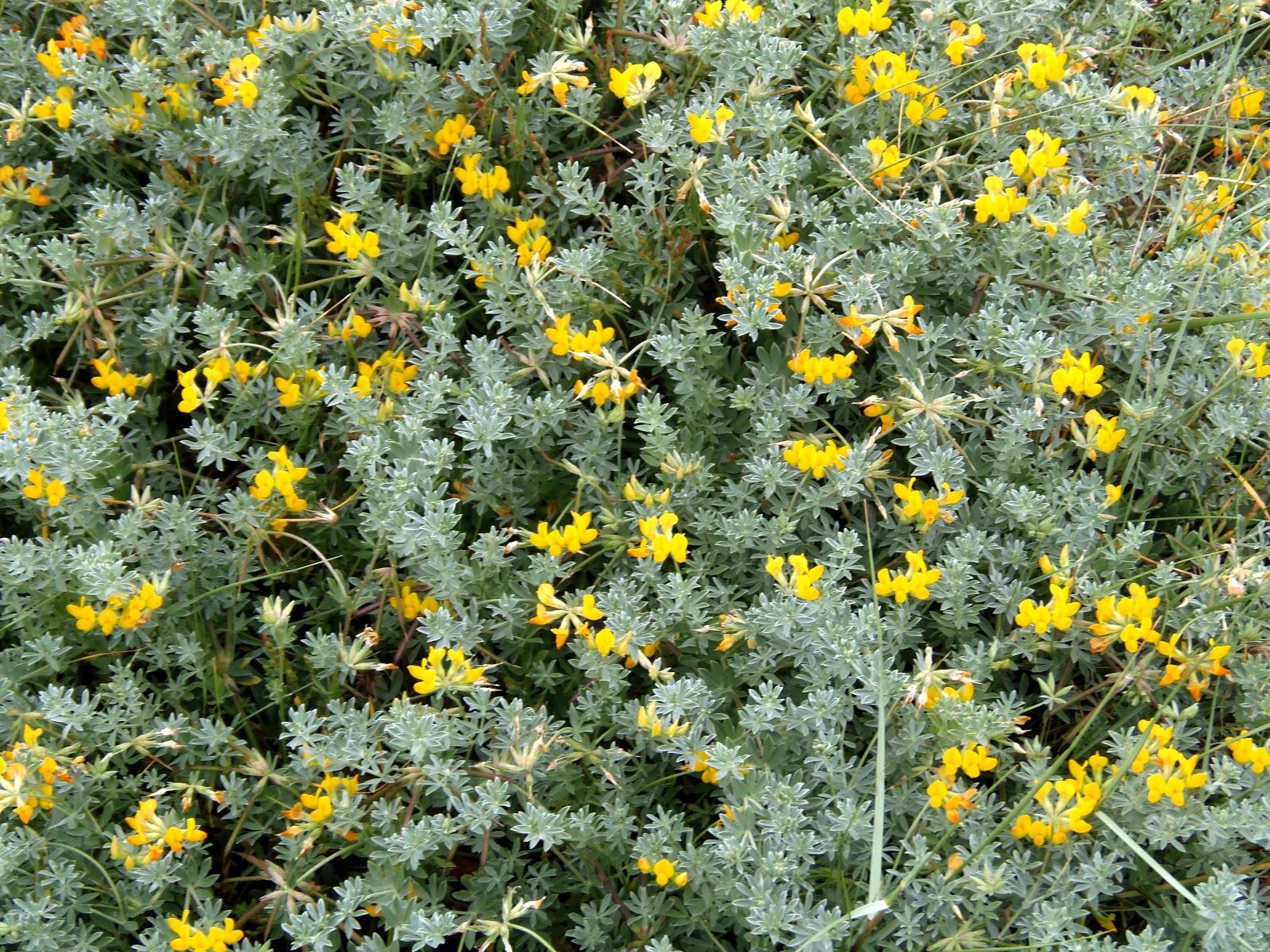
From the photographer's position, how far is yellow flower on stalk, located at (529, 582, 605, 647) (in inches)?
96.4

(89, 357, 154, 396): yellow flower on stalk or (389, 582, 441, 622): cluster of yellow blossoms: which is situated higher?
(89, 357, 154, 396): yellow flower on stalk

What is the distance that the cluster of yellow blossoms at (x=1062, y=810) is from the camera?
227 cm

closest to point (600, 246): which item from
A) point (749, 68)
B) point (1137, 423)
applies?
point (749, 68)

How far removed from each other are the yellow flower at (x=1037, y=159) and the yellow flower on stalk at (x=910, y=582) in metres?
1.01

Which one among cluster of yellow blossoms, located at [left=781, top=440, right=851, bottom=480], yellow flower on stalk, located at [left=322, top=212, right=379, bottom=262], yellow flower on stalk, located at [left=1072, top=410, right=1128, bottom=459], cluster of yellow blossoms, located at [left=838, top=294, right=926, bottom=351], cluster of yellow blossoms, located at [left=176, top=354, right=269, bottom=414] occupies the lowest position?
cluster of yellow blossoms, located at [left=176, top=354, right=269, bottom=414]

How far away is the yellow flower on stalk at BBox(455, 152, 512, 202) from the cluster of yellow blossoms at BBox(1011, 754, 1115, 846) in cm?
183

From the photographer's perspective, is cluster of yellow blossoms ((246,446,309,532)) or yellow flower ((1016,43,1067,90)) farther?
yellow flower ((1016,43,1067,90))

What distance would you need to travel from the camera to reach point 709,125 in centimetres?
288

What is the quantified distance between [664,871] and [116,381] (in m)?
1.69

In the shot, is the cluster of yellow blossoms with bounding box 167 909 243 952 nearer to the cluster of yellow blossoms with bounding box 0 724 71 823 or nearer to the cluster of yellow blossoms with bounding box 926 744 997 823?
the cluster of yellow blossoms with bounding box 0 724 71 823

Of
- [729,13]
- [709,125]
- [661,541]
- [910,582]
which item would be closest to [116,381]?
[661,541]

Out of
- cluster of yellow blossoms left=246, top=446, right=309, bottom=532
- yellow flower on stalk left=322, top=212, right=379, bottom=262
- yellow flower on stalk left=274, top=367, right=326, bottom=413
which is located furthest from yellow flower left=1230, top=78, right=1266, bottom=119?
cluster of yellow blossoms left=246, top=446, right=309, bottom=532

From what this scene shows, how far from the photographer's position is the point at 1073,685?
2.65 meters

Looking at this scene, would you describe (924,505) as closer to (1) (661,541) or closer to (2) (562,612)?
(1) (661,541)
